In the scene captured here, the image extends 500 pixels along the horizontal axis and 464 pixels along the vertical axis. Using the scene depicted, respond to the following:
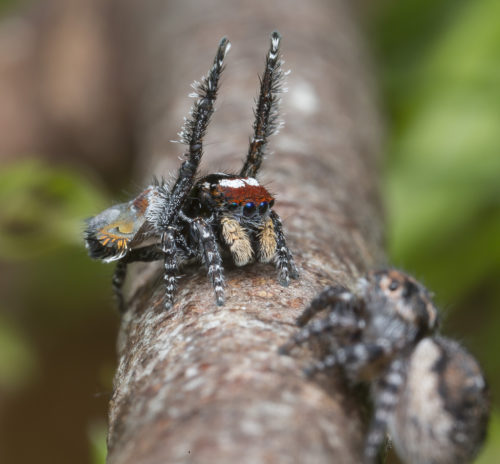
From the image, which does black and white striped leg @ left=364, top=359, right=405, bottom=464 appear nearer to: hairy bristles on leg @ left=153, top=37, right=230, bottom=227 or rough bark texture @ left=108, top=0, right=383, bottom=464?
rough bark texture @ left=108, top=0, right=383, bottom=464

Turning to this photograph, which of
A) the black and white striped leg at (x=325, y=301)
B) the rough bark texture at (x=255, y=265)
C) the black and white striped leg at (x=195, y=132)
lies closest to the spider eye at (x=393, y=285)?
the black and white striped leg at (x=325, y=301)

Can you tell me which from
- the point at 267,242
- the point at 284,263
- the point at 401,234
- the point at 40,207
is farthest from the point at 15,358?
the point at 284,263

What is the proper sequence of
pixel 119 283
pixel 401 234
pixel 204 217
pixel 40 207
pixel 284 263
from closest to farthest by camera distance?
pixel 284 263, pixel 204 217, pixel 119 283, pixel 40 207, pixel 401 234

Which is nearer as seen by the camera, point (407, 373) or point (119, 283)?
point (407, 373)

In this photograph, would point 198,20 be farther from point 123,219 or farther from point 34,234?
point 123,219

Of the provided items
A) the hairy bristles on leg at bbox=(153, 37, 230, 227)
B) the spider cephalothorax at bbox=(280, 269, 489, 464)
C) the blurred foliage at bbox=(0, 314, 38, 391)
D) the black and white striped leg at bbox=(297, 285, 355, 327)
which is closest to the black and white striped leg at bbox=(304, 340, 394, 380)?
the spider cephalothorax at bbox=(280, 269, 489, 464)

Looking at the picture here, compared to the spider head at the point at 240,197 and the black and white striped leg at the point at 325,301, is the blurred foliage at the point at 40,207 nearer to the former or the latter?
the spider head at the point at 240,197

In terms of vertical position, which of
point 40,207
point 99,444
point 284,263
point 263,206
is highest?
point 40,207

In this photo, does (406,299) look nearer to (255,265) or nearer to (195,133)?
(255,265)
